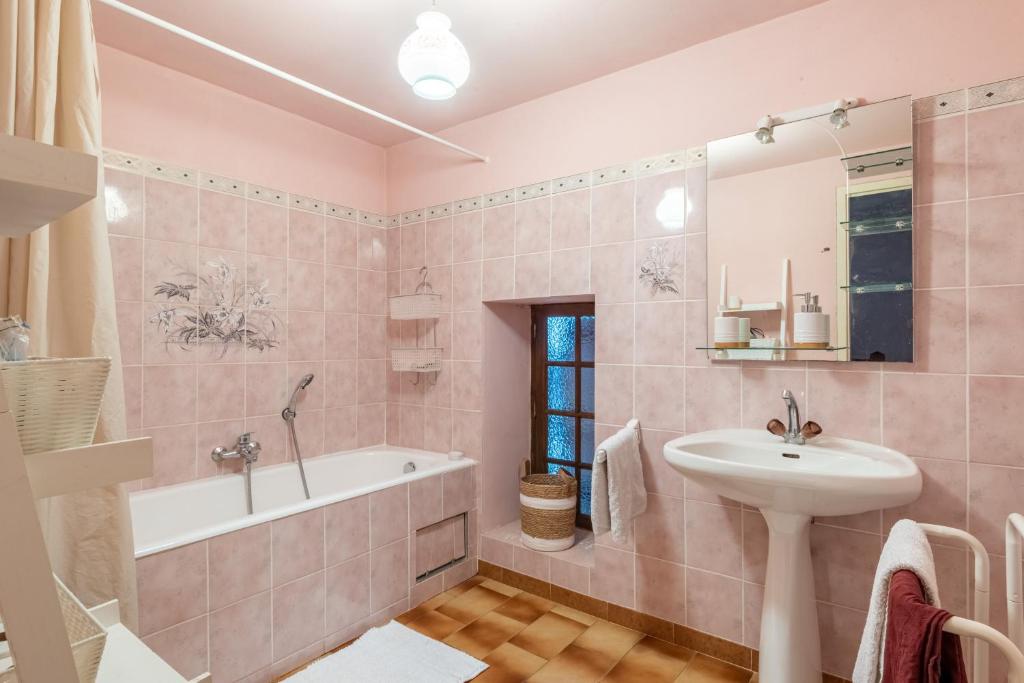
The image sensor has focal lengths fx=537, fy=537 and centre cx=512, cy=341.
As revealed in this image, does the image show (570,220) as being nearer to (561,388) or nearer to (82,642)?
(561,388)

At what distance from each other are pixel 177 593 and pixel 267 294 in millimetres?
1541

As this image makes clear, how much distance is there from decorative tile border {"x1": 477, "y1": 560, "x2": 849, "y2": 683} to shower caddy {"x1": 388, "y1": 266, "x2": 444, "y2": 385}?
114 centimetres

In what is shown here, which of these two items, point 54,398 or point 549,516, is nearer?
point 54,398

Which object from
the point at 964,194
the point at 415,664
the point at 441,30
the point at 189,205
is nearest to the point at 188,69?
the point at 189,205

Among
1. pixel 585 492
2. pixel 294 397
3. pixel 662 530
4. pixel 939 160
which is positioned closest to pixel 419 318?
pixel 294 397

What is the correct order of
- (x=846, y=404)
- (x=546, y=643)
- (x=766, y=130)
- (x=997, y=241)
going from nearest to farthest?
1. (x=997, y=241)
2. (x=846, y=404)
3. (x=766, y=130)
4. (x=546, y=643)

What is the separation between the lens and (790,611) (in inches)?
70.9

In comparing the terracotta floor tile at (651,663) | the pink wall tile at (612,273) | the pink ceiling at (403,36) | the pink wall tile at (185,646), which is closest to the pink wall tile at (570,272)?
the pink wall tile at (612,273)

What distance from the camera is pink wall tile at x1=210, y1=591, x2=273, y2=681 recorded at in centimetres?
191

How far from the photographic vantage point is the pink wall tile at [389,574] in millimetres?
2440

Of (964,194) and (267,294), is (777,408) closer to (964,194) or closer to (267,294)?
(964,194)

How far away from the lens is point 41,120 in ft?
4.56

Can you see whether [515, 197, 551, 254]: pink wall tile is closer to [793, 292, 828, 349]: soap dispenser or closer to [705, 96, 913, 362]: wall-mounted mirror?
[705, 96, 913, 362]: wall-mounted mirror

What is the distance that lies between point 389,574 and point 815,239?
Answer: 2.30 m
